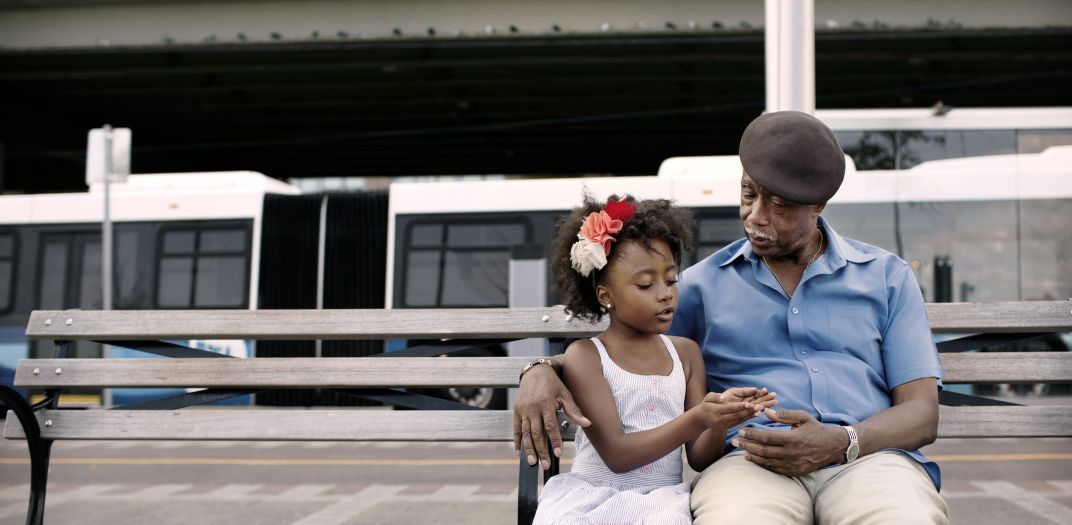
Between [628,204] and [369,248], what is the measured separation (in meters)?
10.5

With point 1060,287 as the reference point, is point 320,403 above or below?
below

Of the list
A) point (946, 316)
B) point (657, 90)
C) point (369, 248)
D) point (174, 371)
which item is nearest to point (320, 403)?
point (369, 248)

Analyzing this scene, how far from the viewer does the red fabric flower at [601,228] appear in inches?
108

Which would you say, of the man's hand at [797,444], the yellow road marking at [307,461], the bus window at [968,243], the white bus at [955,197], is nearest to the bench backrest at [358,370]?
the man's hand at [797,444]

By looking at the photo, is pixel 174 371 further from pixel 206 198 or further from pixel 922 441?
pixel 206 198

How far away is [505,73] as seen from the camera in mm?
22062

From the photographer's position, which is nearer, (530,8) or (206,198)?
(206,198)

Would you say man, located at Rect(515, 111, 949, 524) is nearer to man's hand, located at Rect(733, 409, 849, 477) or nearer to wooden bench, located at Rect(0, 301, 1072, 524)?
man's hand, located at Rect(733, 409, 849, 477)

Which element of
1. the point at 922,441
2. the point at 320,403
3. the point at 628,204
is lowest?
the point at 320,403

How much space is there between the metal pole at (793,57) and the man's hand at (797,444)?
2.55 meters

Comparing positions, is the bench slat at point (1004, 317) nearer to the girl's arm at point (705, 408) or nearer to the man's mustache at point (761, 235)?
the man's mustache at point (761, 235)

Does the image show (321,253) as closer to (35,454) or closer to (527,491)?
(35,454)

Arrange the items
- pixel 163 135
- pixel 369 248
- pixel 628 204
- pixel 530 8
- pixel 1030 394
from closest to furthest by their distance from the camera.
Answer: pixel 628 204
pixel 1030 394
pixel 369 248
pixel 530 8
pixel 163 135

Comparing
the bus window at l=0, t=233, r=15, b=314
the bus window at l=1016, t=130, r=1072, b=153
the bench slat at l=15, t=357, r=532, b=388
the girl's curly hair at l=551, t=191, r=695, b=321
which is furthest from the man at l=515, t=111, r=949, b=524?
the bus window at l=0, t=233, r=15, b=314
